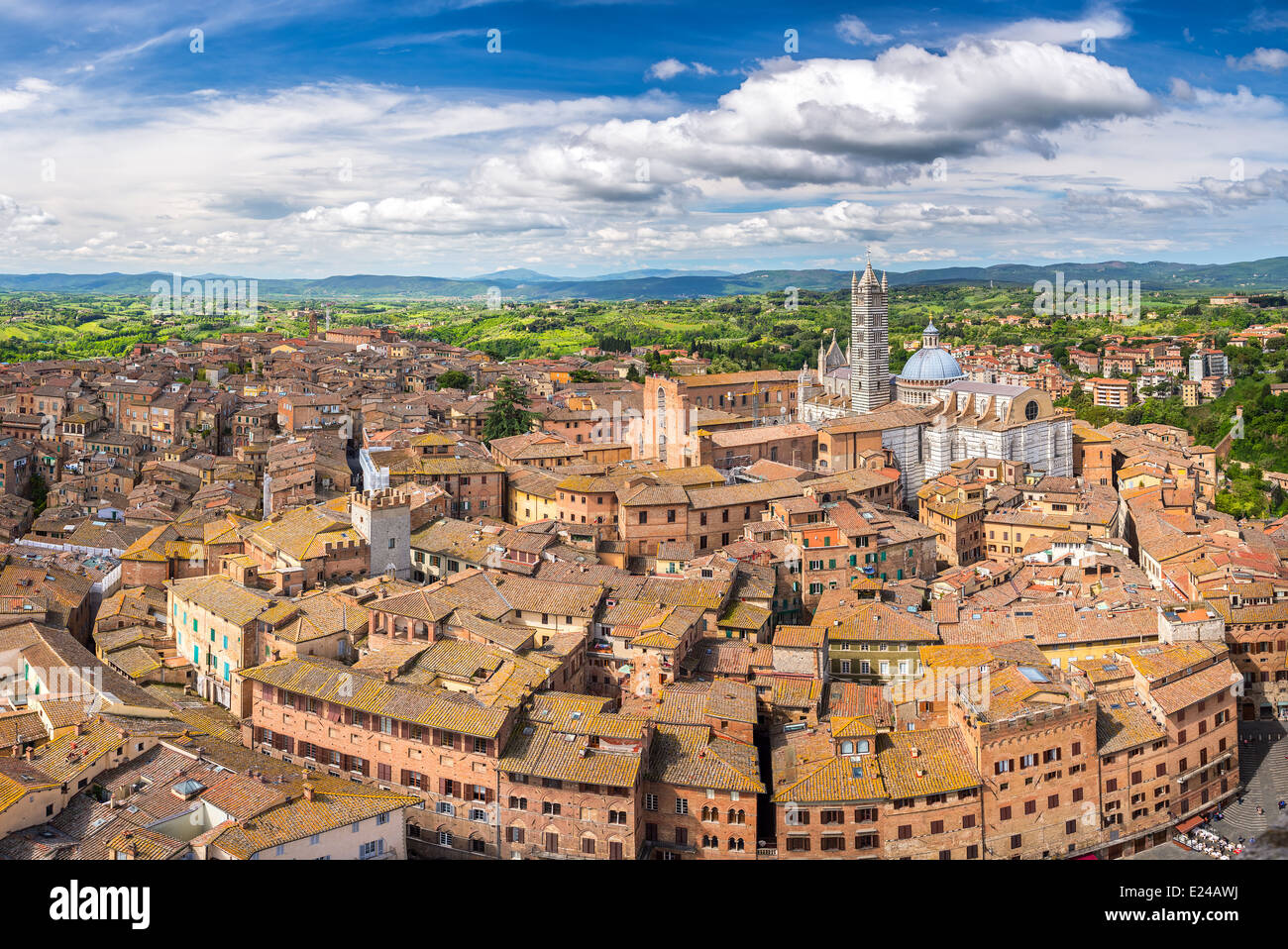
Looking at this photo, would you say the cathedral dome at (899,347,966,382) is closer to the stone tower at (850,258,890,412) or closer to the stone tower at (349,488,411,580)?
the stone tower at (850,258,890,412)

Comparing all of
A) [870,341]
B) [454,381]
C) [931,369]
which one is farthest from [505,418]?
[931,369]

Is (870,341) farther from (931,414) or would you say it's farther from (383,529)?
(383,529)

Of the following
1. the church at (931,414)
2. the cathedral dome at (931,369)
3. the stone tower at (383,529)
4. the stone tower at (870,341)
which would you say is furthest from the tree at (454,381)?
the stone tower at (383,529)

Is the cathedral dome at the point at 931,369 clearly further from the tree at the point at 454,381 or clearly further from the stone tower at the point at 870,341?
the tree at the point at 454,381

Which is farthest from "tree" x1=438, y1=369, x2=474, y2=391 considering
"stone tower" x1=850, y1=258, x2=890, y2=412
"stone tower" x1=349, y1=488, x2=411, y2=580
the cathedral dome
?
"stone tower" x1=349, y1=488, x2=411, y2=580

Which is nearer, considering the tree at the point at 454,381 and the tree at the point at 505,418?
the tree at the point at 505,418

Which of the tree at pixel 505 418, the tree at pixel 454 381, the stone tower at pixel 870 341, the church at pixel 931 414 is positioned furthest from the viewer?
the tree at pixel 454 381
